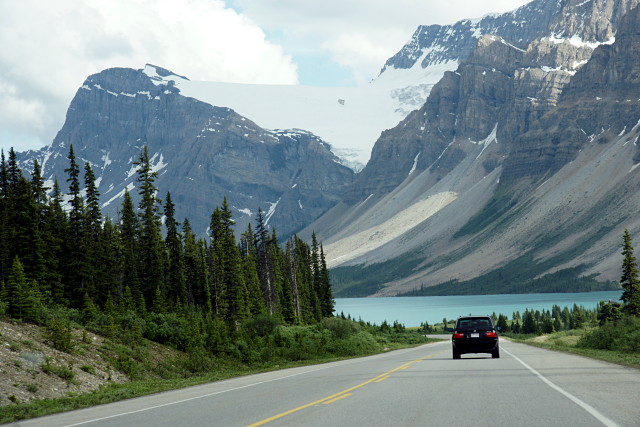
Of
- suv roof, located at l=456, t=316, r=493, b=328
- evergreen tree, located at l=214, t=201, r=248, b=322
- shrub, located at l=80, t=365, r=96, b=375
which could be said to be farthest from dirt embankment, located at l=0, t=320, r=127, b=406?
evergreen tree, located at l=214, t=201, r=248, b=322

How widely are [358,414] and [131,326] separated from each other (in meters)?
27.0

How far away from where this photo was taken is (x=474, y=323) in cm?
3450

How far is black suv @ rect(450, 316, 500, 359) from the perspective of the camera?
3412cm

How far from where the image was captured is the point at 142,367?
105 ft

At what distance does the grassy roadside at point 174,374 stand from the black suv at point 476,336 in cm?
896

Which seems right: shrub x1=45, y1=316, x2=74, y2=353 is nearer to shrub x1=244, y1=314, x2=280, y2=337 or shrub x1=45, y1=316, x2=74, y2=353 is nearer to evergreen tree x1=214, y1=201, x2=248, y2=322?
shrub x1=244, y1=314, x2=280, y2=337

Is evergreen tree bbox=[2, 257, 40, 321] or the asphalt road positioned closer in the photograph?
the asphalt road

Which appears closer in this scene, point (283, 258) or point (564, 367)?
point (564, 367)

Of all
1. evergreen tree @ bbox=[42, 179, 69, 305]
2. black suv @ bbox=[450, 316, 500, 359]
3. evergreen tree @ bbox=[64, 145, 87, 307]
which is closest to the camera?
black suv @ bbox=[450, 316, 500, 359]

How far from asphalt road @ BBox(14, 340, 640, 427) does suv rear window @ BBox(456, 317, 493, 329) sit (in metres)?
9.34

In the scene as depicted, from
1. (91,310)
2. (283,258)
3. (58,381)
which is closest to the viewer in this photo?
(58,381)

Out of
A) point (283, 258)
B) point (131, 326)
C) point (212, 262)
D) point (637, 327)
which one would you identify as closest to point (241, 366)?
point (131, 326)

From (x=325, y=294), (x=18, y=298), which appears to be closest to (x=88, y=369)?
(x=18, y=298)

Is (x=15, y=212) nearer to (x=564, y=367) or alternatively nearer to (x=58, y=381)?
(x=58, y=381)
